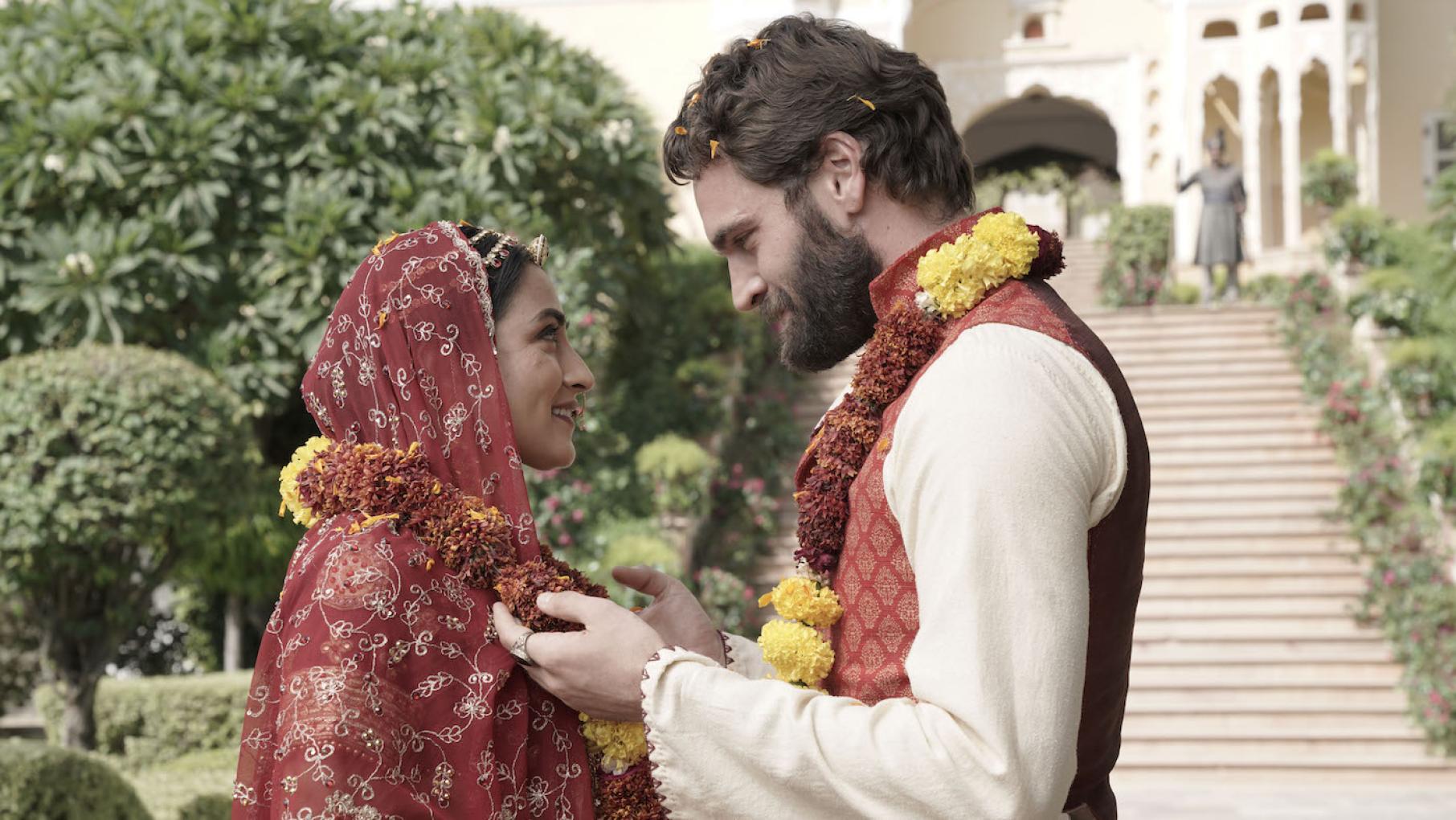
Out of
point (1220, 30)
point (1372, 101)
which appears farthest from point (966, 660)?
point (1220, 30)

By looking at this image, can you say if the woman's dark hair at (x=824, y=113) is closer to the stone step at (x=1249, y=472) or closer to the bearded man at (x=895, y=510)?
the bearded man at (x=895, y=510)

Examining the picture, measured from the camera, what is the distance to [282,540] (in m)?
9.15

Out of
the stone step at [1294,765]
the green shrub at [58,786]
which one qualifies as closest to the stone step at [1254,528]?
the stone step at [1294,765]

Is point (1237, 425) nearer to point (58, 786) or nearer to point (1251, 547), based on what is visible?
point (1251, 547)

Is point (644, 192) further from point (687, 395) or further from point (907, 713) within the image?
point (907, 713)

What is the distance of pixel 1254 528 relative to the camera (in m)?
9.60

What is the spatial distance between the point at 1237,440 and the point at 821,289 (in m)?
9.19

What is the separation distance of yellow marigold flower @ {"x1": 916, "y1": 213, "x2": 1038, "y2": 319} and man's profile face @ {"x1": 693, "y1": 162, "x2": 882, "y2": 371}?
0.13m

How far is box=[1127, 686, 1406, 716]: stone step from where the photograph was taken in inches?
324

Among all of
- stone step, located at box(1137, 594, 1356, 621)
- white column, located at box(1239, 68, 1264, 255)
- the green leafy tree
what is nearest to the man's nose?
the green leafy tree

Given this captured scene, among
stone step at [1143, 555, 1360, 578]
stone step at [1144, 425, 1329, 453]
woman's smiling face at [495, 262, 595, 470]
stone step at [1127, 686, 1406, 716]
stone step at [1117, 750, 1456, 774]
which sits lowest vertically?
stone step at [1117, 750, 1456, 774]

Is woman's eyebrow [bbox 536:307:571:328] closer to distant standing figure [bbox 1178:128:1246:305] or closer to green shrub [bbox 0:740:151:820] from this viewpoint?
green shrub [bbox 0:740:151:820]

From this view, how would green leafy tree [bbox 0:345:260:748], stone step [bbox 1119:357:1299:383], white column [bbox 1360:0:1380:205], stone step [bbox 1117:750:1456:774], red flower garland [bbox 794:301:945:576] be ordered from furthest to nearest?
white column [bbox 1360:0:1380:205]
stone step [bbox 1119:357:1299:383]
stone step [bbox 1117:750:1456:774]
green leafy tree [bbox 0:345:260:748]
red flower garland [bbox 794:301:945:576]

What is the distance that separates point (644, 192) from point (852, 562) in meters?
8.64
